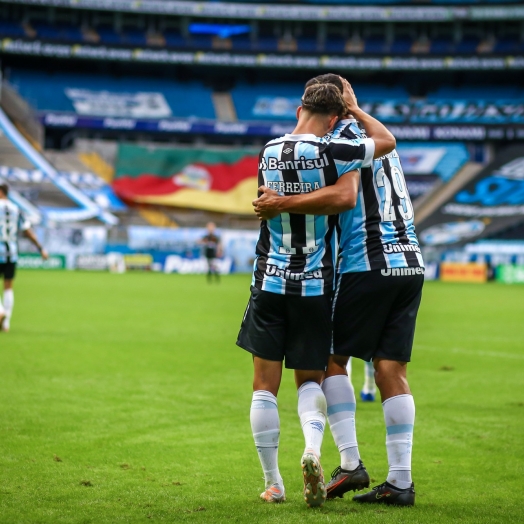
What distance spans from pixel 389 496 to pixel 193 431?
7.09 feet

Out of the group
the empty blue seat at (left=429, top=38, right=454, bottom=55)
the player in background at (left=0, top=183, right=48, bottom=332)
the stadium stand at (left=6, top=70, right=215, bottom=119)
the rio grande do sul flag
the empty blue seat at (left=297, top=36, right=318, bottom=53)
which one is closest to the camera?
the player in background at (left=0, top=183, right=48, bottom=332)

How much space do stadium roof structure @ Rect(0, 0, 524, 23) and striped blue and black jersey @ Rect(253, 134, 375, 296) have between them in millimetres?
48974

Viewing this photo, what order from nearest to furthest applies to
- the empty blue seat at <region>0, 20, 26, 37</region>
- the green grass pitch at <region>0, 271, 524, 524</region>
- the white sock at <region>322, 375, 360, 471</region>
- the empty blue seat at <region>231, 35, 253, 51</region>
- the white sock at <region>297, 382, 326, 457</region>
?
the green grass pitch at <region>0, 271, 524, 524</region> → the white sock at <region>297, 382, 326, 457</region> → the white sock at <region>322, 375, 360, 471</region> → the empty blue seat at <region>0, 20, 26, 37</region> → the empty blue seat at <region>231, 35, 253, 51</region>

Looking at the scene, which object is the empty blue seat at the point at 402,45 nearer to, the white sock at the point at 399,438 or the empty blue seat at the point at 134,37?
the empty blue seat at the point at 134,37

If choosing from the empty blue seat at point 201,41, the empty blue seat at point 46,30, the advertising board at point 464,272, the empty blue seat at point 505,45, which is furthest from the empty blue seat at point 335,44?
the advertising board at point 464,272

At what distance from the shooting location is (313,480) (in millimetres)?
4027

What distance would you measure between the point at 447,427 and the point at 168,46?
4717 centimetres

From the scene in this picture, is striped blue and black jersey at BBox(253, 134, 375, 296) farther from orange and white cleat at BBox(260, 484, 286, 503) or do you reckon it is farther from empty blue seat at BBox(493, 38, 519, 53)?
empty blue seat at BBox(493, 38, 519, 53)

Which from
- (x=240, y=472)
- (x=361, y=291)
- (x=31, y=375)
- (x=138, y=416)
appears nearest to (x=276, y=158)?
(x=361, y=291)

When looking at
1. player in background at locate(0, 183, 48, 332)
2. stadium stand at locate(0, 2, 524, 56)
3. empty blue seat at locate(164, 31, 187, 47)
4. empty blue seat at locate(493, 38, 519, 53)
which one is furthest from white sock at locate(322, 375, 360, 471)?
empty blue seat at locate(164, 31, 187, 47)

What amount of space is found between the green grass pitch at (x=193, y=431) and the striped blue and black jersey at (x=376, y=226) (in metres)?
1.35

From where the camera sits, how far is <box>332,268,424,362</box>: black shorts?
14.8ft

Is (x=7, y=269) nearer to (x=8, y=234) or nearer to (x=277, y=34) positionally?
(x=8, y=234)

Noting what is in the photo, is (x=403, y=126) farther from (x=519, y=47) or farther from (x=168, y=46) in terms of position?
(x=168, y=46)
